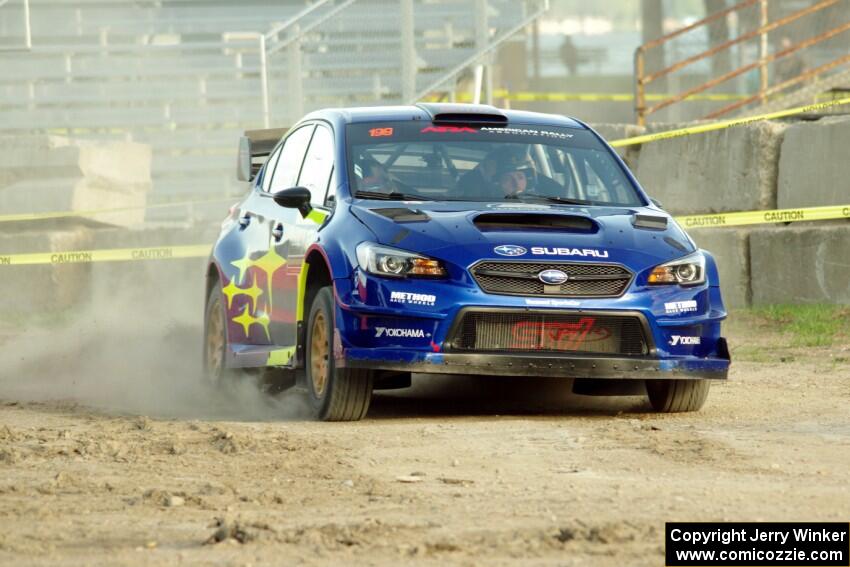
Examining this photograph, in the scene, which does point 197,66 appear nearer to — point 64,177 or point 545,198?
point 64,177

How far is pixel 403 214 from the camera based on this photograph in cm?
916

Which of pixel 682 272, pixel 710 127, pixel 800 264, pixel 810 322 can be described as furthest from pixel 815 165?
pixel 682 272

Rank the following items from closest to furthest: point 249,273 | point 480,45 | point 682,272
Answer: point 682,272, point 249,273, point 480,45

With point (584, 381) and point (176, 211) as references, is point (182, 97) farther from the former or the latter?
point (584, 381)

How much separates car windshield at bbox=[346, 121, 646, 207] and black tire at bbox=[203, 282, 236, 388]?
175 centimetres

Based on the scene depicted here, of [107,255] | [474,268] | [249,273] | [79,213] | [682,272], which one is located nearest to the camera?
[474,268]

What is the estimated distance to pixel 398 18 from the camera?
2145 centimetres

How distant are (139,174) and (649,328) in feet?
41.2

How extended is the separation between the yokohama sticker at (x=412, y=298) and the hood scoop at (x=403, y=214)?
0.46 meters

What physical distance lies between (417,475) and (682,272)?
2435mm

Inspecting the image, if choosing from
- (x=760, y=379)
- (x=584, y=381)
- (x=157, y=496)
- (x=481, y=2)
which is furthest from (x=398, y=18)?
(x=157, y=496)

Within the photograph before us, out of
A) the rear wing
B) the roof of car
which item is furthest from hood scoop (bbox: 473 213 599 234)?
the rear wing

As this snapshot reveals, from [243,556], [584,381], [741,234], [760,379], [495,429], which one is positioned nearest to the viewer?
[243,556]

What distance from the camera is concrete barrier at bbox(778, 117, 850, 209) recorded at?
14742mm
